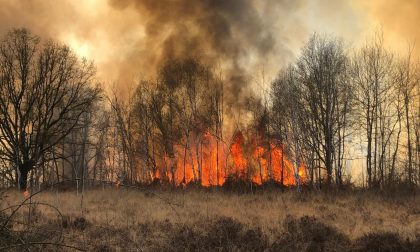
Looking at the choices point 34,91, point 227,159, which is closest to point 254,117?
point 227,159

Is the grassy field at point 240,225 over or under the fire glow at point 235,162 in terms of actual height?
under

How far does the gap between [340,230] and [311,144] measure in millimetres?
18757

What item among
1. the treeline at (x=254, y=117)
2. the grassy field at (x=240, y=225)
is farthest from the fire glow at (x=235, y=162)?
the grassy field at (x=240, y=225)

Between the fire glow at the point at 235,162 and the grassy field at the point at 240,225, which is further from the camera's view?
the fire glow at the point at 235,162

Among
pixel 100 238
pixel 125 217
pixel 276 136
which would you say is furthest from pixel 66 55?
pixel 100 238

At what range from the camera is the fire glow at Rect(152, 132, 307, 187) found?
3528cm

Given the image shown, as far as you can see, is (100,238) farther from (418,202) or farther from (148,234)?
(418,202)

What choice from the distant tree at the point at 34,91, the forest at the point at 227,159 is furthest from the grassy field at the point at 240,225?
the distant tree at the point at 34,91

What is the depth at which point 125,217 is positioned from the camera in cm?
1511

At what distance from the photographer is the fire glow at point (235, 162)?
3528cm

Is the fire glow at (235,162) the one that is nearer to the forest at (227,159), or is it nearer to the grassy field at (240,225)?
the forest at (227,159)

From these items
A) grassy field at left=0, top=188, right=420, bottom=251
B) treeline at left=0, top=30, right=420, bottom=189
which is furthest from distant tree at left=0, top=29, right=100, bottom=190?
grassy field at left=0, top=188, right=420, bottom=251

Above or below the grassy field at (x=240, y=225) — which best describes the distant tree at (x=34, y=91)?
above

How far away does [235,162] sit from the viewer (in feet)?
122
